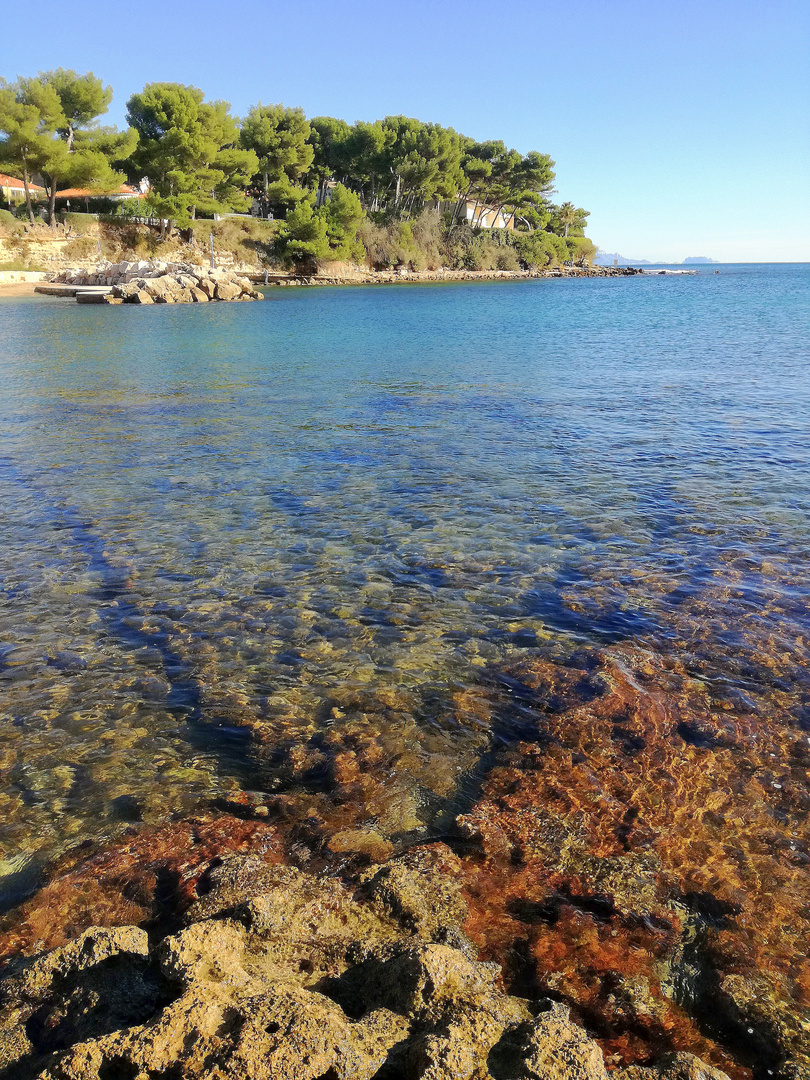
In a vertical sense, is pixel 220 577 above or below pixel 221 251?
below

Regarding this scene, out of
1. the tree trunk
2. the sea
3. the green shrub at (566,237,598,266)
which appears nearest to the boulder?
the tree trunk

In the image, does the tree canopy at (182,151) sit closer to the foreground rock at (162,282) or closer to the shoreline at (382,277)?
the shoreline at (382,277)

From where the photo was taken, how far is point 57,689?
4852 mm

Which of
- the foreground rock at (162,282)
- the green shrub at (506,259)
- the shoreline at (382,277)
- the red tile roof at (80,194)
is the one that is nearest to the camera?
the foreground rock at (162,282)

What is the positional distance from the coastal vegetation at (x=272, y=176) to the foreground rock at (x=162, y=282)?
41.8 feet

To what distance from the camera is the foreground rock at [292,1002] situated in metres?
1.98

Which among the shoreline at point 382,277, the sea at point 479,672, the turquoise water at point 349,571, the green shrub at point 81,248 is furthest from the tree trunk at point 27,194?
the sea at point 479,672

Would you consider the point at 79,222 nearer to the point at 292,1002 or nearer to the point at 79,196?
the point at 79,196

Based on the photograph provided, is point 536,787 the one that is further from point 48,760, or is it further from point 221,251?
point 221,251

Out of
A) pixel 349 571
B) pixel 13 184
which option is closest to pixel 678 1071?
pixel 349 571

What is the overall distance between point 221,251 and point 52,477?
244 ft

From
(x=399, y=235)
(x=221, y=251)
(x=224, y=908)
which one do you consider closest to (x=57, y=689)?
(x=224, y=908)

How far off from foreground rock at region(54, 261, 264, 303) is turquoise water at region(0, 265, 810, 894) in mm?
34957

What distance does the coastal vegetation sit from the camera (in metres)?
62.6
